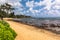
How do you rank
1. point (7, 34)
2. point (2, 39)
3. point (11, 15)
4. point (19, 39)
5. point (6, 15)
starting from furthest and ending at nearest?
point (11, 15), point (6, 15), point (19, 39), point (7, 34), point (2, 39)

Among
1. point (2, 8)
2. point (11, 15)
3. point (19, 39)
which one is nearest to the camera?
point (19, 39)

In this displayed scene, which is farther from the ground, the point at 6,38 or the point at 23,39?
the point at 6,38

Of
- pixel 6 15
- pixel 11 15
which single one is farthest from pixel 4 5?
pixel 11 15

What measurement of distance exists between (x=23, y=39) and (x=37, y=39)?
1.14 meters

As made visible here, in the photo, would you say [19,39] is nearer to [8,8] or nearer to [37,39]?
[37,39]

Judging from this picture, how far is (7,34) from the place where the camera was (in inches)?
368

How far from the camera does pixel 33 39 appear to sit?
45.6ft

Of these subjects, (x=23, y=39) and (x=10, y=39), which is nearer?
(x=10, y=39)

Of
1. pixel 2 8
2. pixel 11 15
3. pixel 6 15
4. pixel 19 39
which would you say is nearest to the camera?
pixel 19 39

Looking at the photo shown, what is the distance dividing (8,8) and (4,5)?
2.87 metres

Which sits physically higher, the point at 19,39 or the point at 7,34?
the point at 7,34

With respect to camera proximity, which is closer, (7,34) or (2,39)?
(2,39)

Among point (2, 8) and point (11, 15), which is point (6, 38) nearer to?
point (2, 8)

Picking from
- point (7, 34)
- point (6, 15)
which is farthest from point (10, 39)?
point (6, 15)
